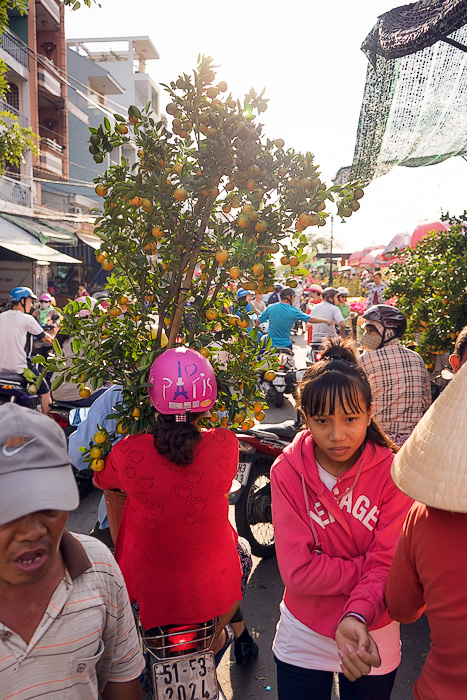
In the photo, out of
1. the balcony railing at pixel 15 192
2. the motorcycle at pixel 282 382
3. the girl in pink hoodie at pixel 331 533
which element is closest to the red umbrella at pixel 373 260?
the balcony railing at pixel 15 192

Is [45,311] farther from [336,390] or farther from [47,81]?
[47,81]

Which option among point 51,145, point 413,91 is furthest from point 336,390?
point 51,145

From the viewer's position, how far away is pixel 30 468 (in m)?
1.30

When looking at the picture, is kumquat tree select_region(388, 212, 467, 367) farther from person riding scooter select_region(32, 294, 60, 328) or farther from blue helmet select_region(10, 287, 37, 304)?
person riding scooter select_region(32, 294, 60, 328)

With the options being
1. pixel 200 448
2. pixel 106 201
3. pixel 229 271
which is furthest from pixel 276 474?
pixel 106 201

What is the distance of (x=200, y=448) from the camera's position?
2455mm

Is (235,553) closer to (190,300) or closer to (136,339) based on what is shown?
(136,339)

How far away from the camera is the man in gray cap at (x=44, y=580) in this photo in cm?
129

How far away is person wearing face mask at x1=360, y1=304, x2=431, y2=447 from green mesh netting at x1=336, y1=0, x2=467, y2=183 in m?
2.09

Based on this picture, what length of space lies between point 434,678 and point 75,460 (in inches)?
78.5

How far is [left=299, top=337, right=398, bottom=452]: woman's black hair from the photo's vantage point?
2074mm

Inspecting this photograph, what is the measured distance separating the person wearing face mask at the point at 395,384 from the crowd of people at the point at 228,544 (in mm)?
796

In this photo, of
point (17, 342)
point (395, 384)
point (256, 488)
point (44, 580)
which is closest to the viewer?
point (44, 580)

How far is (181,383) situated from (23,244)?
1645cm
